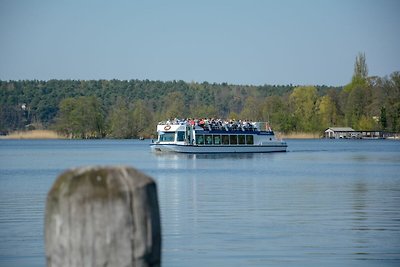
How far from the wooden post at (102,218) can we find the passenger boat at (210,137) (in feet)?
244

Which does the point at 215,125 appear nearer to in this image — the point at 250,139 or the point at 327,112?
the point at 250,139

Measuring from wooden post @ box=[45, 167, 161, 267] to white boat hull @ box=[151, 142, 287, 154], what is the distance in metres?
76.7

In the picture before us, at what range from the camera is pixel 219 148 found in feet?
279

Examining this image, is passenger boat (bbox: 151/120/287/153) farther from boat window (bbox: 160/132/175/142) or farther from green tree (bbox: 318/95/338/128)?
green tree (bbox: 318/95/338/128)

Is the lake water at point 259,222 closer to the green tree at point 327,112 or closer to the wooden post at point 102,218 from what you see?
the wooden post at point 102,218

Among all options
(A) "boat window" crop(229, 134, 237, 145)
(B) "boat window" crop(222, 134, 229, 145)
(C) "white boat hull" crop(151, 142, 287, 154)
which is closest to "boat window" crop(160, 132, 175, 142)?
(C) "white boat hull" crop(151, 142, 287, 154)

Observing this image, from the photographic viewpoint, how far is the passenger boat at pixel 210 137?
81.2 m

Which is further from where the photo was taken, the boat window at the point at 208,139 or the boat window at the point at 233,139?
the boat window at the point at 233,139

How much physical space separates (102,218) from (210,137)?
79.0 metres

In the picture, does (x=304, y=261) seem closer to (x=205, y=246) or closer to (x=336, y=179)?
(x=205, y=246)

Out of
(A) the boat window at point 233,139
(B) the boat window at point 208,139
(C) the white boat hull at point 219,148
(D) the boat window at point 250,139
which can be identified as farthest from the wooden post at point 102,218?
(D) the boat window at point 250,139

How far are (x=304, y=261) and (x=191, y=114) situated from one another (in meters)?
181

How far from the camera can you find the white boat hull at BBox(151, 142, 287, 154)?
82.4 m

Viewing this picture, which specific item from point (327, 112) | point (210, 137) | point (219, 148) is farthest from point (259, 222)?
point (327, 112)
